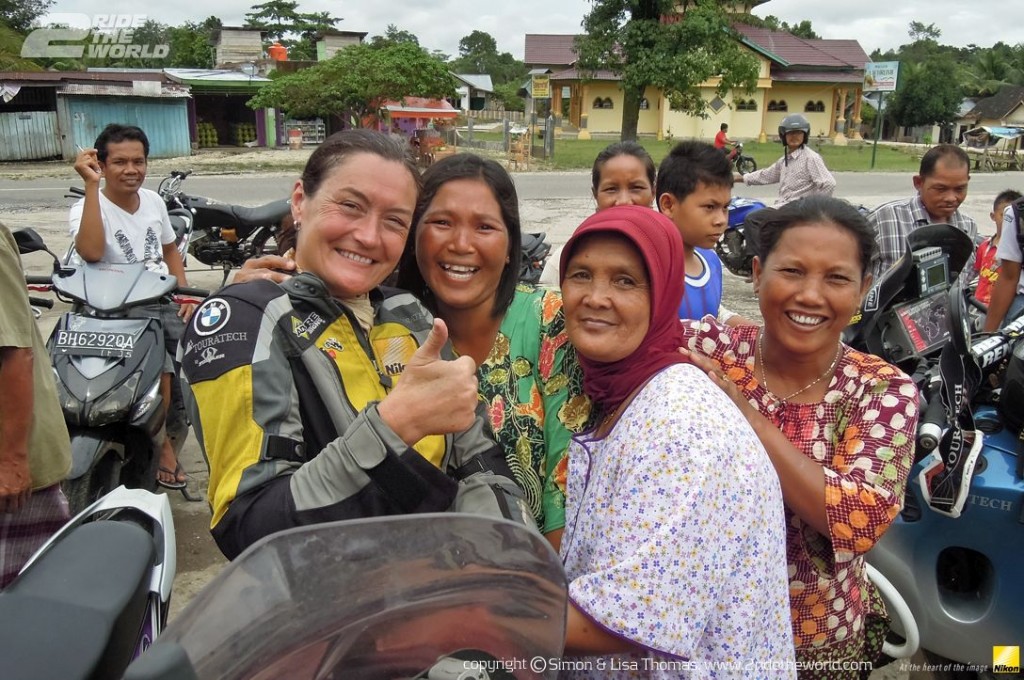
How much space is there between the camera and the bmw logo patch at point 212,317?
1223 mm

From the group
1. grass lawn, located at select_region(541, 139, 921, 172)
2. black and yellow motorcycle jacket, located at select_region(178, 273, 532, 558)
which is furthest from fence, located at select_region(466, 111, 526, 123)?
black and yellow motorcycle jacket, located at select_region(178, 273, 532, 558)

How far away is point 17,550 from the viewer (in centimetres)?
210

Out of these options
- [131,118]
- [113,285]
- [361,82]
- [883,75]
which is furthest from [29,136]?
[883,75]

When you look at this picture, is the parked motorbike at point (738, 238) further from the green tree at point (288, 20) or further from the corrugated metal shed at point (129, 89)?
the green tree at point (288, 20)

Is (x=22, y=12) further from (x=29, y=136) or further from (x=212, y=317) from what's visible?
(x=212, y=317)

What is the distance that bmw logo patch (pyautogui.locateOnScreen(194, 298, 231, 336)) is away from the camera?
1.22 metres

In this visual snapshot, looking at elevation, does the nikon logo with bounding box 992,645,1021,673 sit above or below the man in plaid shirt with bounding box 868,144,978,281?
below

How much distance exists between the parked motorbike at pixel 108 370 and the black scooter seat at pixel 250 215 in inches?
136

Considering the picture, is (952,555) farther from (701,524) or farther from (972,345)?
(701,524)

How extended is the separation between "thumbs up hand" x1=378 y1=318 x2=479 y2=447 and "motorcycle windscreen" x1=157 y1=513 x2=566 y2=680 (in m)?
0.26

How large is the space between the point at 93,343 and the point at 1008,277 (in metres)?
4.24

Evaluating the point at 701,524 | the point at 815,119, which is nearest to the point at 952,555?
the point at 701,524

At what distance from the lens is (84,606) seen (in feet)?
4.08

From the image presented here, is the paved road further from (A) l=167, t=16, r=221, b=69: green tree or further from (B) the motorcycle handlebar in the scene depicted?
(A) l=167, t=16, r=221, b=69: green tree
